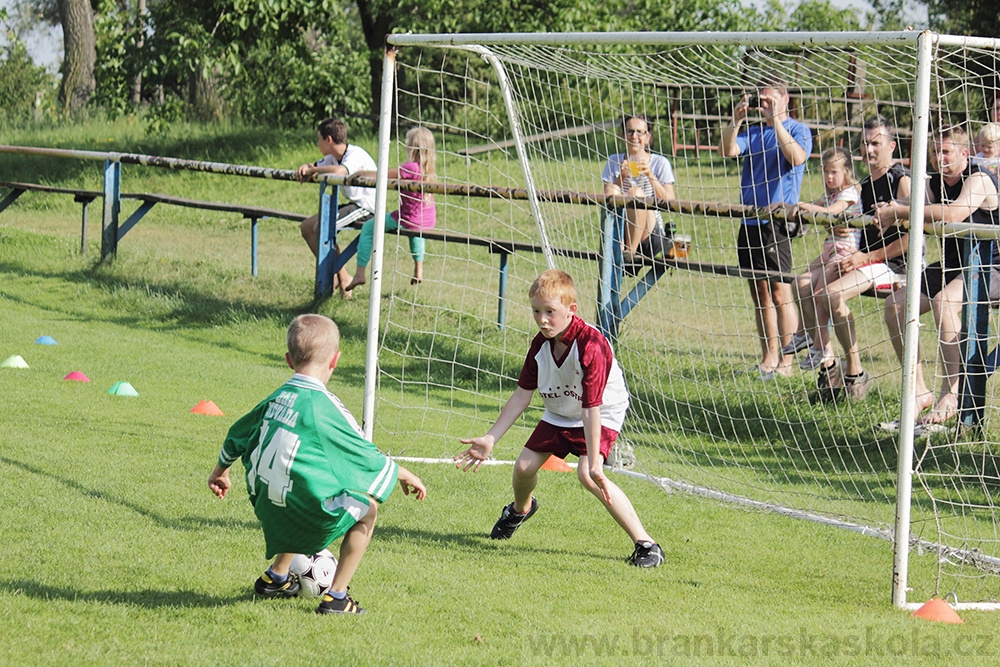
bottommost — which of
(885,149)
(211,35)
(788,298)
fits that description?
(788,298)

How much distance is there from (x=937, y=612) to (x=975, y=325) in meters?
3.24

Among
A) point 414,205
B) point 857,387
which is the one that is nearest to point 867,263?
point 857,387

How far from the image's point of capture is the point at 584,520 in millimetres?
5836

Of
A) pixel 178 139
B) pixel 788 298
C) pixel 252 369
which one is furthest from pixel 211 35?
pixel 788 298

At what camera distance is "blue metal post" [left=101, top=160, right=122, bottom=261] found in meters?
12.7

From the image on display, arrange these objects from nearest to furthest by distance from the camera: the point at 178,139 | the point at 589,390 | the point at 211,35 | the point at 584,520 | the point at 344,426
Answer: the point at 344,426, the point at 589,390, the point at 584,520, the point at 211,35, the point at 178,139

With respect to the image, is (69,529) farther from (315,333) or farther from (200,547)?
(315,333)

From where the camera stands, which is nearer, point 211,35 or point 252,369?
point 252,369

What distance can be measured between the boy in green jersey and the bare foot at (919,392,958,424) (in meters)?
4.21

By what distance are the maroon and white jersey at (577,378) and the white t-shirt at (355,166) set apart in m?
5.72

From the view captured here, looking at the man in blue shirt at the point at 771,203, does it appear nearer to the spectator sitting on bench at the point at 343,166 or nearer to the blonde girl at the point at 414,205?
the blonde girl at the point at 414,205

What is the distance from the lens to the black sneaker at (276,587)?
431 centimetres

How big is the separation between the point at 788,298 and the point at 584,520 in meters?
3.37

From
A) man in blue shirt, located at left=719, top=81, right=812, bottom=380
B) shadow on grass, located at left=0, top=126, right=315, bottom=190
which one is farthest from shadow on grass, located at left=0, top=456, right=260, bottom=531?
shadow on grass, located at left=0, top=126, right=315, bottom=190
